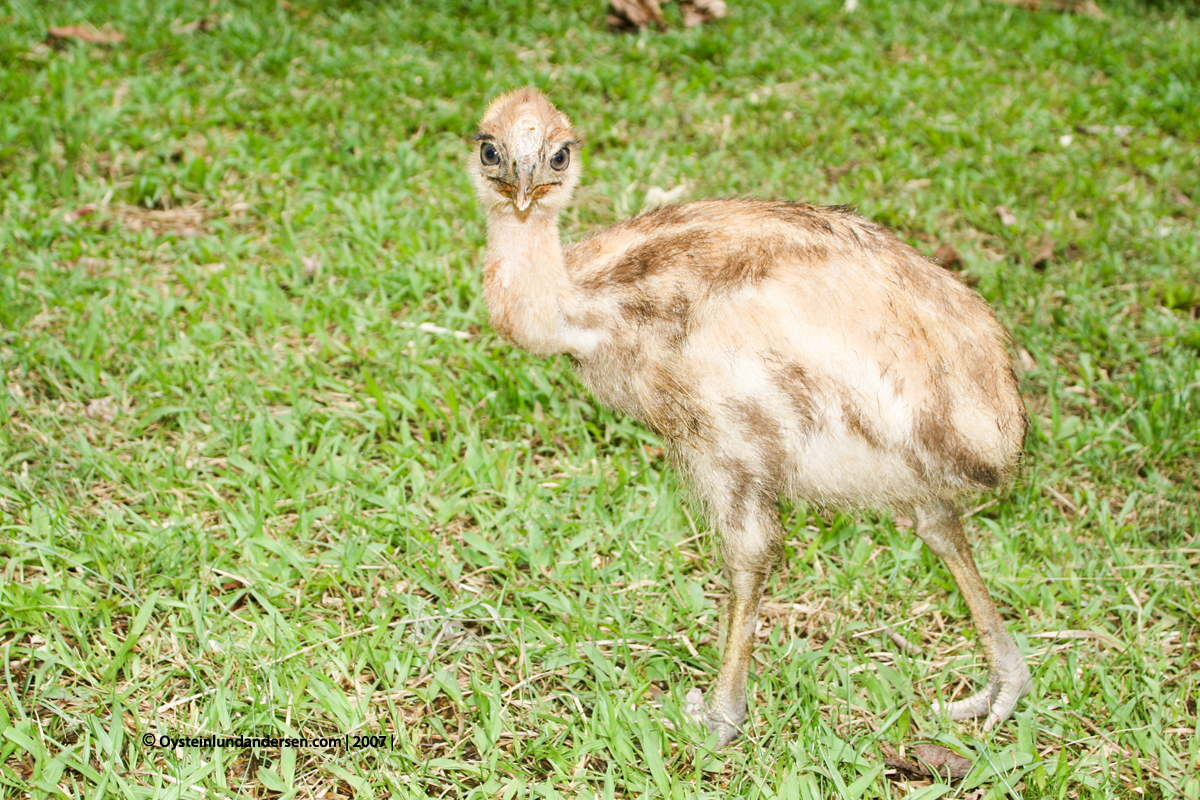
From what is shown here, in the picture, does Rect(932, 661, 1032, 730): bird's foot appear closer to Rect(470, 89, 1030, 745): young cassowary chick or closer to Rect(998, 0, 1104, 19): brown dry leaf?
Rect(470, 89, 1030, 745): young cassowary chick

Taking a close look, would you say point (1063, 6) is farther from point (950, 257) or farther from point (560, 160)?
point (560, 160)

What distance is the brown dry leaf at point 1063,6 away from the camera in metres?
8.22

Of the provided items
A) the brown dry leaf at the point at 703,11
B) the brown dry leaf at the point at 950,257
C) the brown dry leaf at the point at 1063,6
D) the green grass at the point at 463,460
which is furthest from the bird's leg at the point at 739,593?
the brown dry leaf at the point at 1063,6

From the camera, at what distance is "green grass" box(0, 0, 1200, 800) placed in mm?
2938

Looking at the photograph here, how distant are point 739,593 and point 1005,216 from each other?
11.4 ft

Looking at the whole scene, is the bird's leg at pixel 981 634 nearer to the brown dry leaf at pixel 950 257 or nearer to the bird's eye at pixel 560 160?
the bird's eye at pixel 560 160

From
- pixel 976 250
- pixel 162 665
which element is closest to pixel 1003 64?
pixel 976 250

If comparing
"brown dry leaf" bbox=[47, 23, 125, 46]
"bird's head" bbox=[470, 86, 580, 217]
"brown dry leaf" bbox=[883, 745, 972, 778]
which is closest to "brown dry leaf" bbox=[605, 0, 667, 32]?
"brown dry leaf" bbox=[47, 23, 125, 46]

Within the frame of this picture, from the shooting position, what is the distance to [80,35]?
21.0ft

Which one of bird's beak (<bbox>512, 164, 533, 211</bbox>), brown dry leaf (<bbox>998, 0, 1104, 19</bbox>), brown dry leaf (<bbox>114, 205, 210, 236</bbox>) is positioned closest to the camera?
bird's beak (<bbox>512, 164, 533, 211</bbox>)

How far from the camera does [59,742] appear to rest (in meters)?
2.77

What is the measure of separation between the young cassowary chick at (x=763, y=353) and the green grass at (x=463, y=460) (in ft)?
1.16

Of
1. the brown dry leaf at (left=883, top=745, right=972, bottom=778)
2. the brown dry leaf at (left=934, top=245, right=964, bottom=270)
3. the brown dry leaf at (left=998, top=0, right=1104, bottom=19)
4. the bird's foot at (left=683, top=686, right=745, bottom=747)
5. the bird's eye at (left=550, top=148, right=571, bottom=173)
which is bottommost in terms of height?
the bird's foot at (left=683, top=686, right=745, bottom=747)

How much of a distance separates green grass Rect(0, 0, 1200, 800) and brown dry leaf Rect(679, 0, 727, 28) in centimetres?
99
